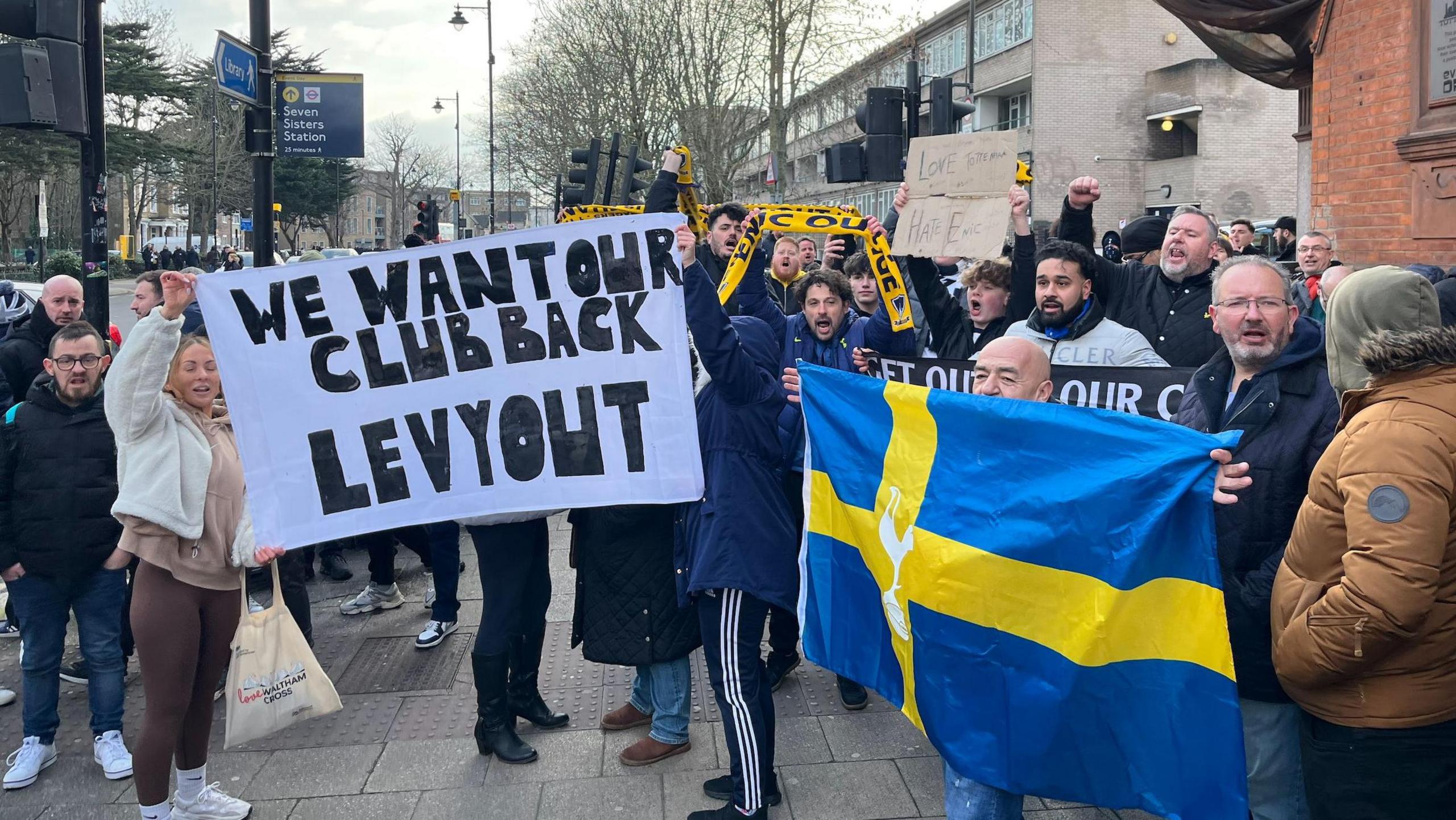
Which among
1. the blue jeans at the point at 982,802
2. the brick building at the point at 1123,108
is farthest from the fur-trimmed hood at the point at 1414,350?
the brick building at the point at 1123,108

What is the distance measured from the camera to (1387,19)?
7.56 metres

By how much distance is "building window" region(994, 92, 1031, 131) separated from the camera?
1645 inches

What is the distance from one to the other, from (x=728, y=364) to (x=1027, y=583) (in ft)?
4.53

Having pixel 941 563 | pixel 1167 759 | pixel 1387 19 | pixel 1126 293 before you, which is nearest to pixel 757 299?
pixel 1126 293

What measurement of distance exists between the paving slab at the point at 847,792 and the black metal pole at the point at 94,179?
5.12 m

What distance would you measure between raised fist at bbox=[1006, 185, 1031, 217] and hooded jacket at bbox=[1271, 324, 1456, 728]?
2.32 meters

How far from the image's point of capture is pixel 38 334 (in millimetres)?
6152

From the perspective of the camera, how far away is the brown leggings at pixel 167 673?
149 inches

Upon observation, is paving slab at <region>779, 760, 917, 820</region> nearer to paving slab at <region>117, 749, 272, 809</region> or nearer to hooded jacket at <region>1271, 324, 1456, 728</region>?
hooded jacket at <region>1271, 324, 1456, 728</region>

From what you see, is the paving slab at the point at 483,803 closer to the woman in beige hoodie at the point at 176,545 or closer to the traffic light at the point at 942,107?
the woman in beige hoodie at the point at 176,545

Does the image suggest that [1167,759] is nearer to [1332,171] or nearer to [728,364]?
[728,364]

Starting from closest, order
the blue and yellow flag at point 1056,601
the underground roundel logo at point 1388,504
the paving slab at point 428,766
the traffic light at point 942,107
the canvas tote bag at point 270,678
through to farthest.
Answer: the underground roundel logo at point 1388,504 < the blue and yellow flag at point 1056,601 < the canvas tote bag at point 270,678 < the paving slab at point 428,766 < the traffic light at point 942,107

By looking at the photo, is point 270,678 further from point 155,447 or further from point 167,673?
point 155,447

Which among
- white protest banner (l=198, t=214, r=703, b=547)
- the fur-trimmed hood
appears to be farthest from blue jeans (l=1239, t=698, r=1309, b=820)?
white protest banner (l=198, t=214, r=703, b=547)
